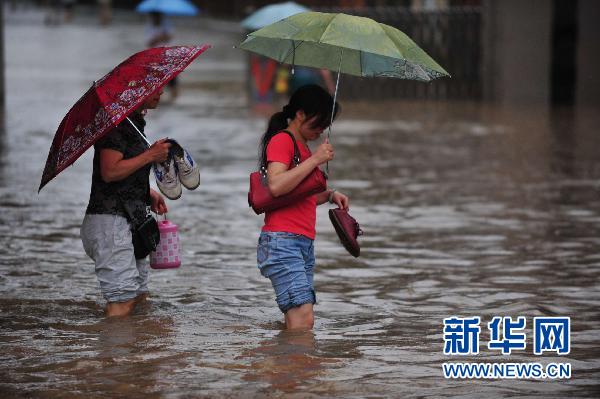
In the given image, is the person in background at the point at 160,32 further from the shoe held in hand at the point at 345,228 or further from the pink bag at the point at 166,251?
the shoe held in hand at the point at 345,228

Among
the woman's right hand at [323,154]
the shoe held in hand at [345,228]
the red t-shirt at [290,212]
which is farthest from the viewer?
the shoe held in hand at [345,228]

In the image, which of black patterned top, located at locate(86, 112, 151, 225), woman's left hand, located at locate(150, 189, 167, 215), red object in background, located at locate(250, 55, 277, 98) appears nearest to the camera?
black patterned top, located at locate(86, 112, 151, 225)

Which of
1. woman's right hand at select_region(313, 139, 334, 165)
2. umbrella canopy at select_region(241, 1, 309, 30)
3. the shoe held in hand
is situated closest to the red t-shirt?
the shoe held in hand

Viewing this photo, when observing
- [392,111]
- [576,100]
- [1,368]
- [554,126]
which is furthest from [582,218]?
[576,100]

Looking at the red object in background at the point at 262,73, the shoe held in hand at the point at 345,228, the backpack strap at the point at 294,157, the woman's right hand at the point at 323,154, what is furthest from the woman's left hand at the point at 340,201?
the red object in background at the point at 262,73

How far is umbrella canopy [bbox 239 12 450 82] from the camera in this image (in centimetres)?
730

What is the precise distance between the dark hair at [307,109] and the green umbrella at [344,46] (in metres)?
0.26

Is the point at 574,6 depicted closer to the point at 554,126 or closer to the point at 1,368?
the point at 554,126

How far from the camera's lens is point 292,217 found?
7.41 meters

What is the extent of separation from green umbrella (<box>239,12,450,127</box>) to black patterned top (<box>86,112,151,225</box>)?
2.51 ft

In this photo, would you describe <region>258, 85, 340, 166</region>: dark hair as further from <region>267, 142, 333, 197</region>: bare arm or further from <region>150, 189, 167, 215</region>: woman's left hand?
<region>150, 189, 167, 215</region>: woman's left hand

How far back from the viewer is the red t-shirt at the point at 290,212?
23.8 feet

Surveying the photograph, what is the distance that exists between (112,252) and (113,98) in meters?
0.82

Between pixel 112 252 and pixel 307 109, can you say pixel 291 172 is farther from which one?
pixel 112 252
